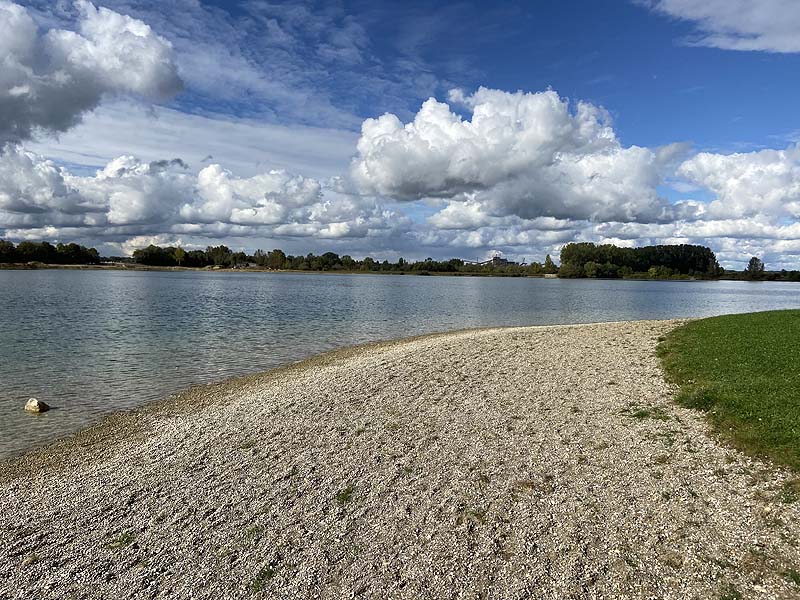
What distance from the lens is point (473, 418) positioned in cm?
1412

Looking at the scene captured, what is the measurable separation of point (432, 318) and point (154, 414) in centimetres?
3457

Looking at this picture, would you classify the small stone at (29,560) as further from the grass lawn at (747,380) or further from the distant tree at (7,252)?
the distant tree at (7,252)

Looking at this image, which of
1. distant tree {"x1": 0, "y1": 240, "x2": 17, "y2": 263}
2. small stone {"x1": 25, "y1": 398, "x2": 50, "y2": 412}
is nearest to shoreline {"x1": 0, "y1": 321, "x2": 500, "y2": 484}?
small stone {"x1": 25, "y1": 398, "x2": 50, "y2": 412}

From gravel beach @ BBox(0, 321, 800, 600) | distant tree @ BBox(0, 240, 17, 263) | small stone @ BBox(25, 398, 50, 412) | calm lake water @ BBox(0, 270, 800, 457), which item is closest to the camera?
gravel beach @ BBox(0, 321, 800, 600)

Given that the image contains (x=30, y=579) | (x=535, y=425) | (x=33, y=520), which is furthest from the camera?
(x=535, y=425)

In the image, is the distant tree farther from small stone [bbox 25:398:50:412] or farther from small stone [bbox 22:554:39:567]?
small stone [bbox 22:554:39:567]

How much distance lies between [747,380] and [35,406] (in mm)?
21808

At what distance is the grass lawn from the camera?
10.8m

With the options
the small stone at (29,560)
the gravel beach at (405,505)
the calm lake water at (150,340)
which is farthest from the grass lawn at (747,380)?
the calm lake water at (150,340)

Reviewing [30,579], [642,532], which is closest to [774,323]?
[642,532]

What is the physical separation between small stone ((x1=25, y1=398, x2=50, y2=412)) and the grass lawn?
64.6 feet

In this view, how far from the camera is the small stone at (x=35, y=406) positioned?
16688 millimetres

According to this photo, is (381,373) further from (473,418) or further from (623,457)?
(623,457)

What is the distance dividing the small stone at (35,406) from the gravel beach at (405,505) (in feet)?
9.34
